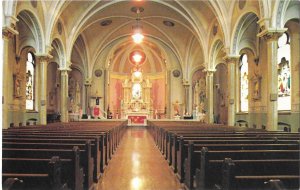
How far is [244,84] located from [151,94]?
44.7 feet

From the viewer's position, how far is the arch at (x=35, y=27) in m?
16.3

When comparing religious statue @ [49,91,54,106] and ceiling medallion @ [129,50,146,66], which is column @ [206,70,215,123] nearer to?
ceiling medallion @ [129,50,146,66]

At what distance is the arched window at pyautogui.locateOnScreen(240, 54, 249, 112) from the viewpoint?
70.7 feet

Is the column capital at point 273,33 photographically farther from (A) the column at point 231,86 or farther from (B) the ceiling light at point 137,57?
(B) the ceiling light at point 137,57

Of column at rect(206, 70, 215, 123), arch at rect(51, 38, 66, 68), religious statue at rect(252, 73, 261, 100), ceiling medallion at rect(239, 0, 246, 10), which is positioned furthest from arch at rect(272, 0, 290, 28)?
arch at rect(51, 38, 66, 68)

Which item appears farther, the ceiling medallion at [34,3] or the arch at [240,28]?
the arch at [240,28]

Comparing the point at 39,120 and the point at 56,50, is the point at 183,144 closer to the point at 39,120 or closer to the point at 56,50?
the point at 39,120

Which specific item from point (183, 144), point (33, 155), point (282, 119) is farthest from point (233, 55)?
point (33, 155)

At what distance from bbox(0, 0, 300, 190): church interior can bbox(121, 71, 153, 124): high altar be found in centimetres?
11

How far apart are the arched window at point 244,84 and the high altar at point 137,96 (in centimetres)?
1146

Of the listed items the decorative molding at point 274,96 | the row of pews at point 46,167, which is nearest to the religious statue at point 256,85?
the decorative molding at point 274,96

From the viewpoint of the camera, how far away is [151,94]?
112ft

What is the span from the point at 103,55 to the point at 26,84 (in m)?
10.9

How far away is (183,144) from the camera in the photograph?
645 cm
